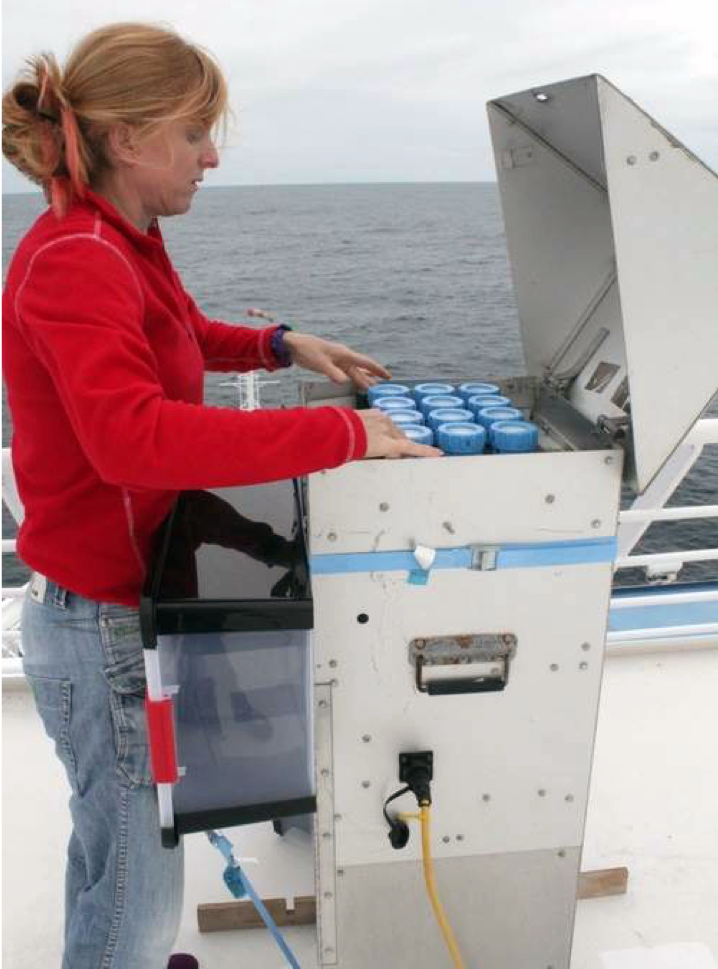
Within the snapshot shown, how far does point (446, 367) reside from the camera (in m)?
18.3

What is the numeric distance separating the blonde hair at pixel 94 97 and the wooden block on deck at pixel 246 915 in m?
1.64

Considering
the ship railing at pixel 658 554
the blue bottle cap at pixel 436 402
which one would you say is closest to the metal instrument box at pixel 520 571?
the blue bottle cap at pixel 436 402

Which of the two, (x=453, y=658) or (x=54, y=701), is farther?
(x=453, y=658)

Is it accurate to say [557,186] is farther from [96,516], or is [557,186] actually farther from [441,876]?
[441,876]

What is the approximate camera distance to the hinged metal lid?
1.21 m

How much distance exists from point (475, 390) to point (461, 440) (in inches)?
16.0

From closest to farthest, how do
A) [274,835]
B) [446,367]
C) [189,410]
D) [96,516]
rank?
[189,410]
[96,516]
[274,835]
[446,367]

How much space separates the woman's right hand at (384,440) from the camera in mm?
1220

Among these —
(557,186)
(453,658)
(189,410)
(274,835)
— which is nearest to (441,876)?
(453,658)

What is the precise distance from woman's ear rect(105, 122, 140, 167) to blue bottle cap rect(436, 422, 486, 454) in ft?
2.21

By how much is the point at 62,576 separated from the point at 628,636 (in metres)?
2.33

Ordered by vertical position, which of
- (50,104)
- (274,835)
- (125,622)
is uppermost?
(50,104)

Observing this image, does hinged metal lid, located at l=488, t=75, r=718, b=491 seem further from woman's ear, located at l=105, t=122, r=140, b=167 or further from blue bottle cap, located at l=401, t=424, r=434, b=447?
woman's ear, located at l=105, t=122, r=140, b=167

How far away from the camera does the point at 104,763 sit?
133cm
